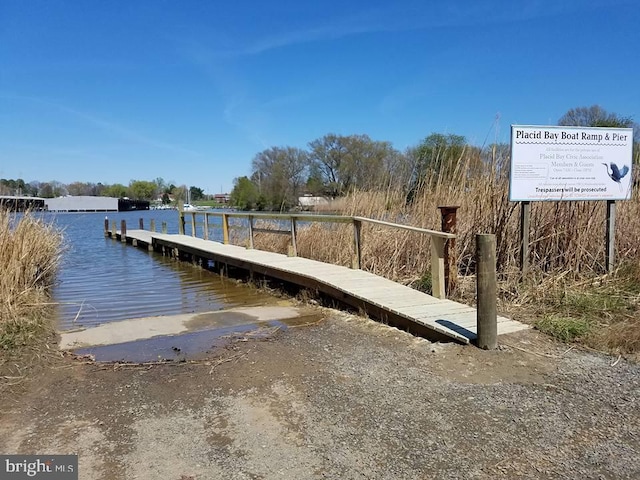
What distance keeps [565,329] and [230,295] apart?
6.40 m

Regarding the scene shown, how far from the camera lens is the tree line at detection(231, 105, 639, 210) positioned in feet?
27.3

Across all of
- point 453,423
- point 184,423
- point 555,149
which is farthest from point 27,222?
point 555,149

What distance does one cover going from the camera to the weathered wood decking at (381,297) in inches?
193

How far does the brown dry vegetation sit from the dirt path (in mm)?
882

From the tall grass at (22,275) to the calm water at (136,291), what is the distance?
0.58 meters

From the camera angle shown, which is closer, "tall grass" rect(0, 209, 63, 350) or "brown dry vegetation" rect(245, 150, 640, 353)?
"brown dry vegetation" rect(245, 150, 640, 353)

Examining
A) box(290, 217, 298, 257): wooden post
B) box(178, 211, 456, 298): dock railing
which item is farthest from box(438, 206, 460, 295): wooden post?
box(290, 217, 298, 257): wooden post

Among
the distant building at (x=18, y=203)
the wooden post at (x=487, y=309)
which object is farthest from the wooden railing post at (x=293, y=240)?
the wooden post at (x=487, y=309)

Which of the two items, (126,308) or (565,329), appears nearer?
(565,329)

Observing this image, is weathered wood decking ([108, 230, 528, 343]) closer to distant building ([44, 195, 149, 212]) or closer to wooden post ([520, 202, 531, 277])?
wooden post ([520, 202, 531, 277])

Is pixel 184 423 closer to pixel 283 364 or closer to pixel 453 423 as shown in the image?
pixel 283 364

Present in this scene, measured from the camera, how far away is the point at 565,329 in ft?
15.3

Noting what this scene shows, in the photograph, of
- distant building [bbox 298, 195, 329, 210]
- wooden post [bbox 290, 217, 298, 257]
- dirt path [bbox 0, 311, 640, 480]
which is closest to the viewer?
dirt path [bbox 0, 311, 640, 480]

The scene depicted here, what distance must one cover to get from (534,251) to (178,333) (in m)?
5.06
